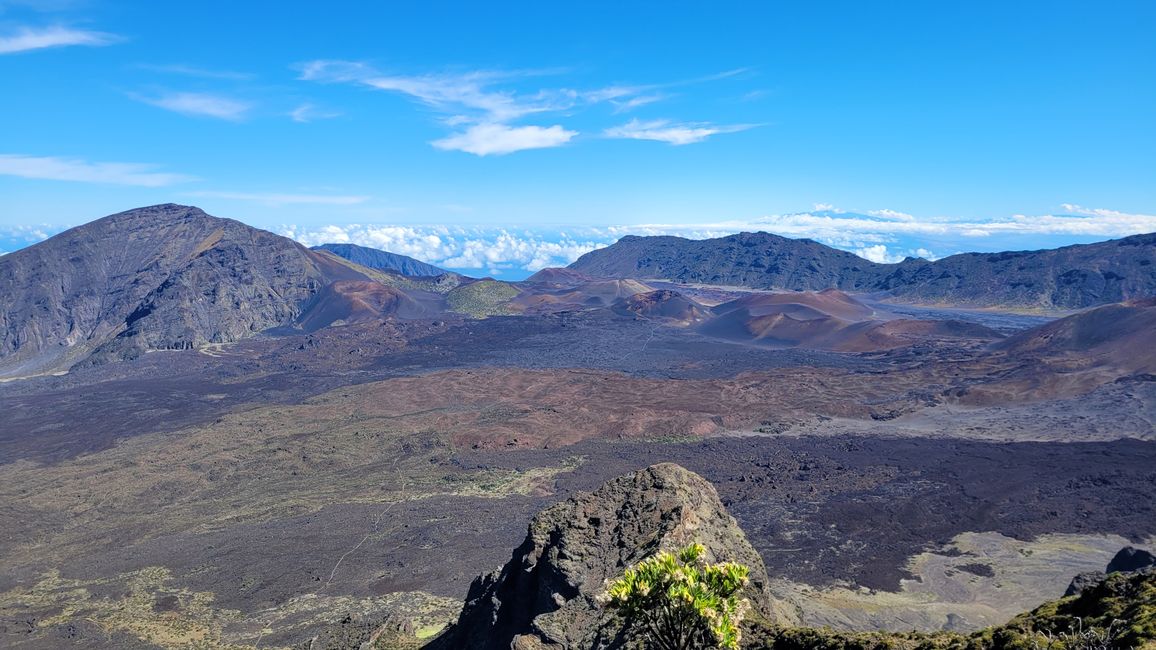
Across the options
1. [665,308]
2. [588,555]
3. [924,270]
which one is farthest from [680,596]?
[924,270]

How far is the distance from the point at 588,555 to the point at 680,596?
8765 millimetres

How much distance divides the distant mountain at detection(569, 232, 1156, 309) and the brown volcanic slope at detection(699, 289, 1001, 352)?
98.8 ft

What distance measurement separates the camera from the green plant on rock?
8.28 metres

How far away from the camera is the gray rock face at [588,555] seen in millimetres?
15422

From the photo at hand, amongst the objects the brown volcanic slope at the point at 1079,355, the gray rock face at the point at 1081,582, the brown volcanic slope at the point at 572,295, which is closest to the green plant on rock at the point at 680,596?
the gray rock face at the point at 1081,582

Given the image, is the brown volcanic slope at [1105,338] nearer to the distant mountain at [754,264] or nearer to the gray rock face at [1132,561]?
the gray rock face at [1132,561]

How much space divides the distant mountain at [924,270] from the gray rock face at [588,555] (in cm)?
12204

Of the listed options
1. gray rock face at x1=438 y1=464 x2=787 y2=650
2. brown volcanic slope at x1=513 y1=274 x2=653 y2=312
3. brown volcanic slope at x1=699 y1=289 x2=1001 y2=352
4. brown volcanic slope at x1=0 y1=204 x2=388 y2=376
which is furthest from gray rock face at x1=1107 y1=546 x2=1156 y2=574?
brown volcanic slope at x1=513 y1=274 x2=653 y2=312

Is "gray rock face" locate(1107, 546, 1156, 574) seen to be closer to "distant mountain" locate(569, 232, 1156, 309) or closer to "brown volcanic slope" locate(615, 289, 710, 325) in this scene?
"brown volcanic slope" locate(615, 289, 710, 325)

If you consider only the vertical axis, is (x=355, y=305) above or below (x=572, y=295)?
below

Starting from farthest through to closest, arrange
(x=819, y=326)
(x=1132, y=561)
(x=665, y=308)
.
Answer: (x=665, y=308)
(x=819, y=326)
(x=1132, y=561)

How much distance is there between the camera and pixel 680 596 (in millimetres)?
8398

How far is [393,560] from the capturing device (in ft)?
101

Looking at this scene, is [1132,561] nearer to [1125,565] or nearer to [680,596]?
[1125,565]
